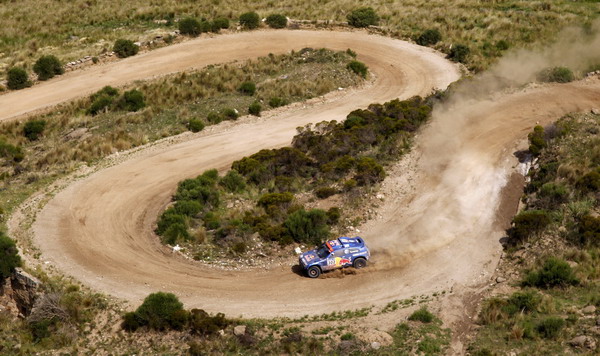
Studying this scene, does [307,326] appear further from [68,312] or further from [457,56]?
[457,56]

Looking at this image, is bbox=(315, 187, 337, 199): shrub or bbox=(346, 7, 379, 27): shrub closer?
bbox=(315, 187, 337, 199): shrub

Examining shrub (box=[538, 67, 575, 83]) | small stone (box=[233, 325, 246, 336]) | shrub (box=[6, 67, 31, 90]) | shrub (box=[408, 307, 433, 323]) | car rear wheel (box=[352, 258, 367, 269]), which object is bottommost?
shrub (box=[408, 307, 433, 323])

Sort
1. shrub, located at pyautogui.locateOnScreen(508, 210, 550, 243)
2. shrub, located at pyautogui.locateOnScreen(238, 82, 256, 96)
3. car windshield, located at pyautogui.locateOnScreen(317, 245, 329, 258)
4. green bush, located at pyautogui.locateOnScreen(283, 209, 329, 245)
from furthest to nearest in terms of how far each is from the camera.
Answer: shrub, located at pyautogui.locateOnScreen(238, 82, 256, 96)
green bush, located at pyautogui.locateOnScreen(283, 209, 329, 245)
shrub, located at pyautogui.locateOnScreen(508, 210, 550, 243)
car windshield, located at pyautogui.locateOnScreen(317, 245, 329, 258)

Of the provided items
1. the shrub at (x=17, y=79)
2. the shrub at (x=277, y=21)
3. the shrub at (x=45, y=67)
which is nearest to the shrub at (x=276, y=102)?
the shrub at (x=277, y=21)

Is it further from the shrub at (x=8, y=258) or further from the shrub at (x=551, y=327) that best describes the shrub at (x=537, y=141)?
the shrub at (x=8, y=258)

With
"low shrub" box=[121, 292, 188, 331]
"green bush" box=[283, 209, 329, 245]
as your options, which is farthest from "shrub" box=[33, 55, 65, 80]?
"low shrub" box=[121, 292, 188, 331]

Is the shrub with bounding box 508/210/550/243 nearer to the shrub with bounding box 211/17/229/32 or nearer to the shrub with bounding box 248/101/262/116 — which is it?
the shrub with bounding box 248/101/262/116

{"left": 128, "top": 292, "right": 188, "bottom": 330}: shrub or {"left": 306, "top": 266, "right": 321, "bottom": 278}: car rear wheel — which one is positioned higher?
{"left": 128, "top": 292, "right": 188, "bottom": 330}: shrub
